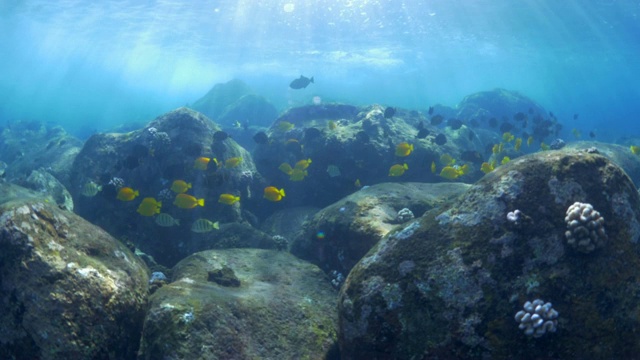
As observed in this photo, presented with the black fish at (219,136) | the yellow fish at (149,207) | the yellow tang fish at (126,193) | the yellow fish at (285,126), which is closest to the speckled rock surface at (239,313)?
the yellow fish at (149,207)

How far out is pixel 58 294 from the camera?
4152mm

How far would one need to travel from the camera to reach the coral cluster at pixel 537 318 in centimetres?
362

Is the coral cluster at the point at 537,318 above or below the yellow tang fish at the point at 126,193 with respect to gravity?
above

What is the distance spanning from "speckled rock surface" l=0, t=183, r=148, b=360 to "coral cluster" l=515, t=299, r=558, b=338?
4.63 m

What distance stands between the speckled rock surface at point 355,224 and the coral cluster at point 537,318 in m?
3.31

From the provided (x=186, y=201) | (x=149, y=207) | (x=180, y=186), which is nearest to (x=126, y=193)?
(x=149, y=207)

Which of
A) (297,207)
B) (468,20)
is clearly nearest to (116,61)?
(468,20)

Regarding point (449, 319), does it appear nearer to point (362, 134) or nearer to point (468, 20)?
point (362, 134)

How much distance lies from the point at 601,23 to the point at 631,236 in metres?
42.3

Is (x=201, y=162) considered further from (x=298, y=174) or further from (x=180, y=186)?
(x=298, y=174)

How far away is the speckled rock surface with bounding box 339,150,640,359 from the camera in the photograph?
370 centimetres

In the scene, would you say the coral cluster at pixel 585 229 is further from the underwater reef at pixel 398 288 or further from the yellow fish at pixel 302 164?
the yellow fish at pixel 302 164

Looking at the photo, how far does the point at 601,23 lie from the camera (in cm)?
3503

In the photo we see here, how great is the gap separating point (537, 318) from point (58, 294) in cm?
528
